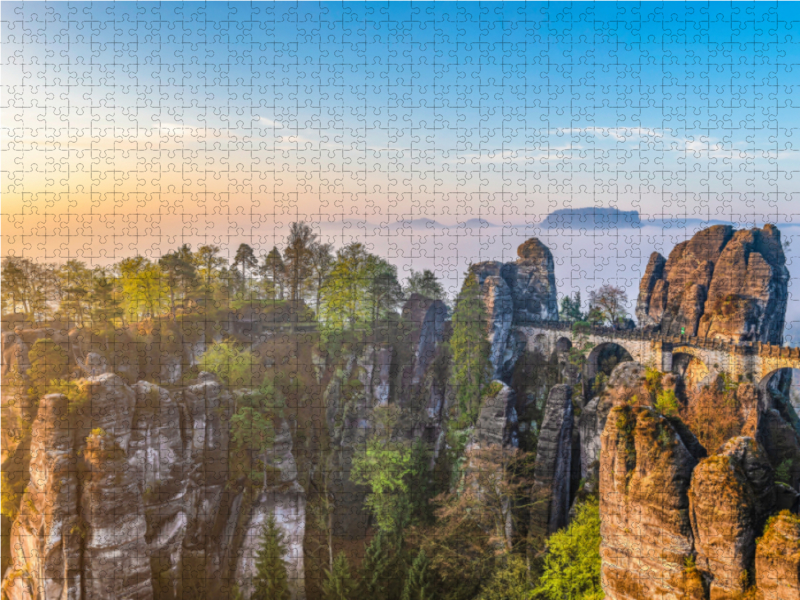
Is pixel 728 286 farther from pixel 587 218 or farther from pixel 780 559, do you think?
pixel 780 559

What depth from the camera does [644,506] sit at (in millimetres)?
11633

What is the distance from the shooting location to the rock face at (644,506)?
441 inches

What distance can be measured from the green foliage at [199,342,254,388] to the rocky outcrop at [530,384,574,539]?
41.4 ft

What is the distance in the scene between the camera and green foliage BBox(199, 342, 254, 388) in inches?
906

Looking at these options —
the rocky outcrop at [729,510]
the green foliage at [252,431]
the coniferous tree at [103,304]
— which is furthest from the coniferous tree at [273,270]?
the rocky outcrop at [729,510]

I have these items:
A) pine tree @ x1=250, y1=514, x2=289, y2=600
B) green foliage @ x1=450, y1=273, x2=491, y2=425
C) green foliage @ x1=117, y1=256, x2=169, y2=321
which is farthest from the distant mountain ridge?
green foliage @ x1=117, y1=256, x2=169, y2=321

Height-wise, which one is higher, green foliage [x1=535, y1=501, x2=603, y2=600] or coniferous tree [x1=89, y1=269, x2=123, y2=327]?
coniferous tree [x1=89, y1=269, x2=123, y2=327]

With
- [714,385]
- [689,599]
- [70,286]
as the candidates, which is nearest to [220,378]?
[70,286]

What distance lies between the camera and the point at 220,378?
2302cm

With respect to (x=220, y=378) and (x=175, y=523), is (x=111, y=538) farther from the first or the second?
(x=220, y=378)

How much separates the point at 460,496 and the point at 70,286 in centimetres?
2008

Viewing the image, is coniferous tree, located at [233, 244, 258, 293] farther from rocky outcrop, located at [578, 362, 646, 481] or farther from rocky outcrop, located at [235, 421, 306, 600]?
rocky outcrop, located at [578, 362, 646, 481]

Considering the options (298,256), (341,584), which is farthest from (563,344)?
(341,584)

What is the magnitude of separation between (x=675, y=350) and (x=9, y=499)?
97.5 feet
